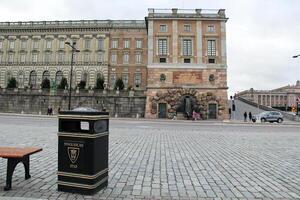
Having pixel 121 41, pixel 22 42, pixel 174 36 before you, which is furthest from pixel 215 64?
pixel 22 42

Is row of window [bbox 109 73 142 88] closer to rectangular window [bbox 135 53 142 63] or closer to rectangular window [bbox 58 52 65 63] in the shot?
rectangular window [bbox 135 53 142 63]

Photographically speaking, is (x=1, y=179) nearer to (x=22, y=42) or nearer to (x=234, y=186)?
(x=234, y=186)

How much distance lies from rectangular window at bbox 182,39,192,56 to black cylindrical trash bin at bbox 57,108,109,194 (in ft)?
135

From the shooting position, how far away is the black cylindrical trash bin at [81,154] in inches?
187

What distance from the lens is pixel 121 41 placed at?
74.7 metres

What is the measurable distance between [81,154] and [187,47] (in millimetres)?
42450

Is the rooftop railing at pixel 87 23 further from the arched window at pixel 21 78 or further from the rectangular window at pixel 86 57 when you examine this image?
the arched window at pixel 21 78

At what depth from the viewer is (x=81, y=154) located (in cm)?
480

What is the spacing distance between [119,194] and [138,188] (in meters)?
0.50

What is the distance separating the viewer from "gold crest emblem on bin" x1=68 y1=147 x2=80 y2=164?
4832 millimetres

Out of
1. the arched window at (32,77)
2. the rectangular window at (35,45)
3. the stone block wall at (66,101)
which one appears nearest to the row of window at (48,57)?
the rectangular window at (35,45)

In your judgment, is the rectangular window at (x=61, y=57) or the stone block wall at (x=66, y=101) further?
the rectangular window at (x=61, y=57)

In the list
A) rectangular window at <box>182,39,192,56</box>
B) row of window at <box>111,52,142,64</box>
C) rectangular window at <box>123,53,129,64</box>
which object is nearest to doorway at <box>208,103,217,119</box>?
rectangular window at <box>182,39,192,56</box>

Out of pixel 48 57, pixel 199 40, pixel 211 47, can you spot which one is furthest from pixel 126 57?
pixel 211 47
